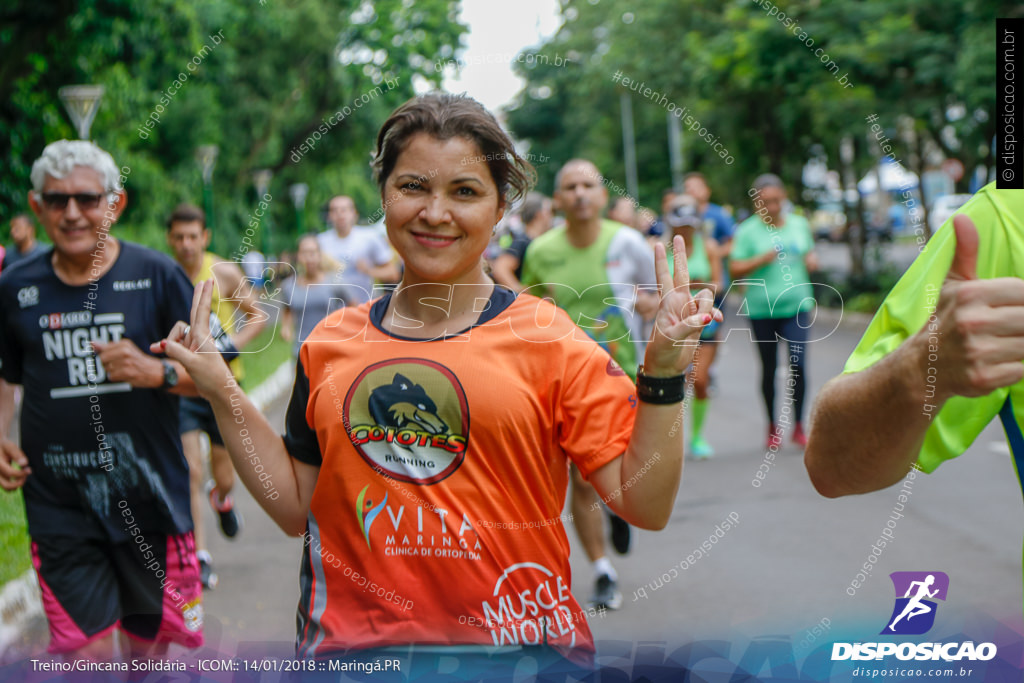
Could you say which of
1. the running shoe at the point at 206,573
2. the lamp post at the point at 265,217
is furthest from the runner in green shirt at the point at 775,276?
the running shoe at the point at 206,573

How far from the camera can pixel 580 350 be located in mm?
2020

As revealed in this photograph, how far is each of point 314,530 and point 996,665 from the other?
1215mm

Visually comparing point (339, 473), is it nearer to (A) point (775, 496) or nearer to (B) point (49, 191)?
(B) point (49, 191)

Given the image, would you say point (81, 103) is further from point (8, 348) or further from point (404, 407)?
point (404, 407)

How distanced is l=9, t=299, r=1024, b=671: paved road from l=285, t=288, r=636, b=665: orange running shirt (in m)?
1.91

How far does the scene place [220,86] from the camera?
21.8 metres

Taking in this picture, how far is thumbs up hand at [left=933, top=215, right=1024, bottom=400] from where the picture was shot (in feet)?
4.26

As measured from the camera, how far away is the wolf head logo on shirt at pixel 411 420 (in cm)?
197

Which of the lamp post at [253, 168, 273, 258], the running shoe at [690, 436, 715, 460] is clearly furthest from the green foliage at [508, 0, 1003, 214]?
the running shoe at [690, 436, 715, 460]

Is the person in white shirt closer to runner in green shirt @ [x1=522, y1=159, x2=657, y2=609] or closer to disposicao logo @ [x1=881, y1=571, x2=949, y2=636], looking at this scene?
runner in green shirt @ [x1=522, y1=159, x2=657, y2=609]

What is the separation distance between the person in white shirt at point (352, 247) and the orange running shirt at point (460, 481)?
17.6ft

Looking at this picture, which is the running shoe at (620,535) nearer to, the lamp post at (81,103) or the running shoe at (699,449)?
the running shoe at (699,449)

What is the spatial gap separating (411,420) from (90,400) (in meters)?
1.66

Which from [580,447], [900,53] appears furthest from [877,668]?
[900,53]
